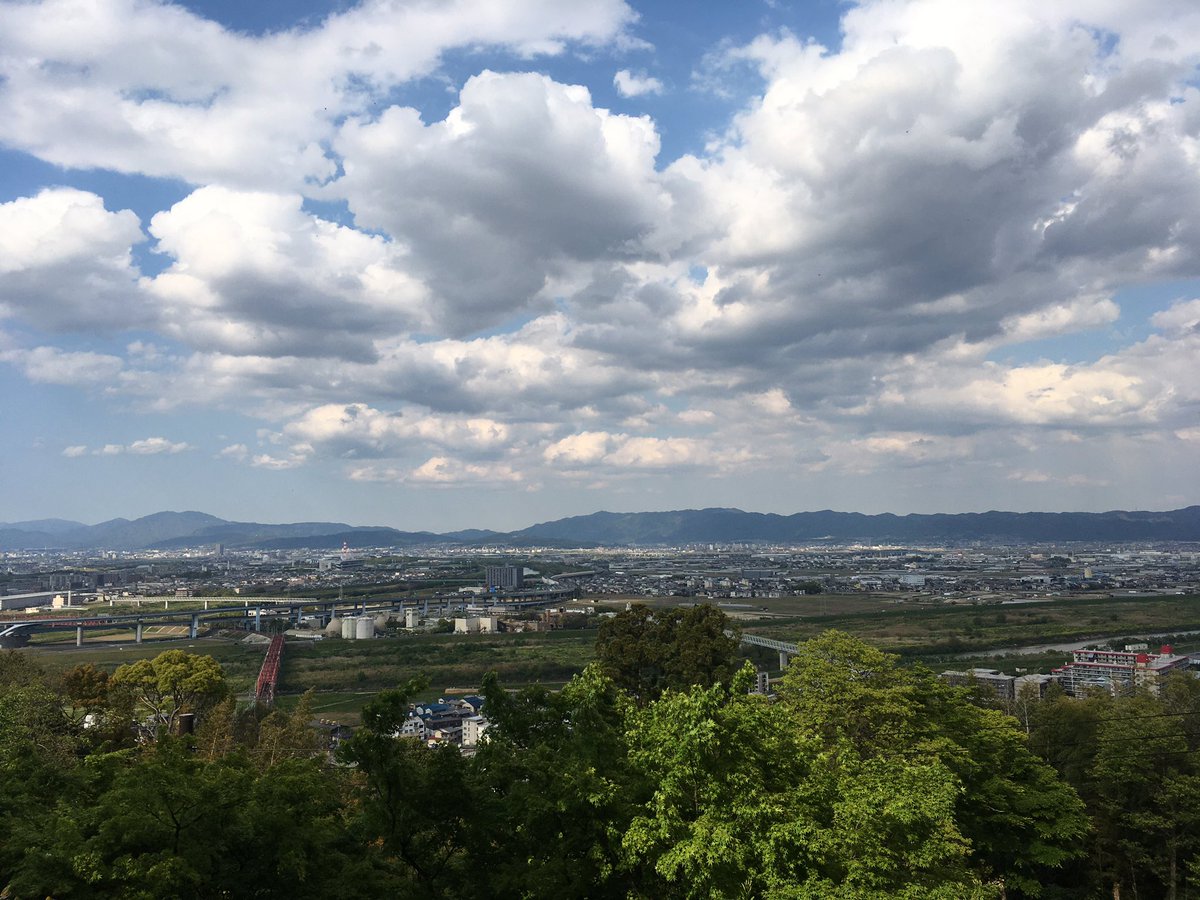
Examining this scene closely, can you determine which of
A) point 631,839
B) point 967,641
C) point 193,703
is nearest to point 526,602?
point 967,641

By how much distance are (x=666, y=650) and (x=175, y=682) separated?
2227 cm

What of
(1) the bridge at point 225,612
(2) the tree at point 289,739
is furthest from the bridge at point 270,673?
(2) the tree at point 289,739

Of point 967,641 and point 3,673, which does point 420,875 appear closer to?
point 3,673

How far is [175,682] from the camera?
114 ft

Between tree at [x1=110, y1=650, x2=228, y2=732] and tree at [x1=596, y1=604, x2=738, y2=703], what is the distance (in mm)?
18222

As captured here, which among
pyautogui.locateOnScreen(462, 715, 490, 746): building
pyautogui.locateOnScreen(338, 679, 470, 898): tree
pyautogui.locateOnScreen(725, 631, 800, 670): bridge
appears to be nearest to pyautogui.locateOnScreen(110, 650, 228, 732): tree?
pyautogui.locateOnScreen(462, 715, 490, 746): building

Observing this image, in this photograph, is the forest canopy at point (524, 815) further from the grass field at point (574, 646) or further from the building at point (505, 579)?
the building at point (505, 579)

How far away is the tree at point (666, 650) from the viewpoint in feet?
96.6

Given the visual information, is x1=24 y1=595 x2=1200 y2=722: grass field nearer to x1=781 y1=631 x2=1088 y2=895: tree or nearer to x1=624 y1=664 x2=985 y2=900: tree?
x1=781 y1=631 x2=1088 y2=895: tree

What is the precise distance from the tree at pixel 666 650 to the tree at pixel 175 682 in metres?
18.2

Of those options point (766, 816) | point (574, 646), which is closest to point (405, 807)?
point (766, 816)

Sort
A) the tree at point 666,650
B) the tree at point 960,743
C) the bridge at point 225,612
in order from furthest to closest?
the bridge at point 225,612, the tree at point 666,650, the tree at point 960,743

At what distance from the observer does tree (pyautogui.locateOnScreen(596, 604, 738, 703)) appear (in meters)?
29.5

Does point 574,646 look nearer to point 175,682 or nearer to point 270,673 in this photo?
point 270,673
